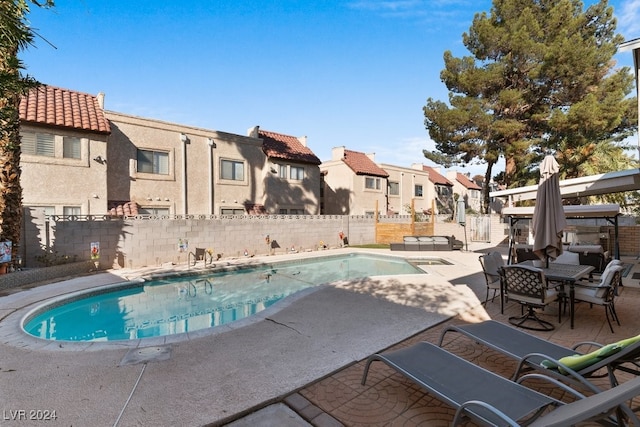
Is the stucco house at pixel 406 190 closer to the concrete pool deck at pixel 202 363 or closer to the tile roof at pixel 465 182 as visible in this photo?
the tile roof at pixel 465 182

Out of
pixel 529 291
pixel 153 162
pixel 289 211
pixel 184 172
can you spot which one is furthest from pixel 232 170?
pixel 529 291

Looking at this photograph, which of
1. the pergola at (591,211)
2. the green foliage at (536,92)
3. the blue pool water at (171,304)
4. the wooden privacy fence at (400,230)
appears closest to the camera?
the blue pool water at (171,304)

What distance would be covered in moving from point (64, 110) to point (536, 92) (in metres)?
30.4

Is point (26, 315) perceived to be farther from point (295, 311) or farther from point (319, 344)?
point (319, 344)

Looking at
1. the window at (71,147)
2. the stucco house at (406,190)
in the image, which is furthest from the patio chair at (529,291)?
the stucco house at (406,190)

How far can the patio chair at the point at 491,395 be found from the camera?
215 cm

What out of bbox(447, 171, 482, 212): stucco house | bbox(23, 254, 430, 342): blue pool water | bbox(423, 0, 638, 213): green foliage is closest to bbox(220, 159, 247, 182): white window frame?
bbox(23, 254, 430, 342): blue pool water

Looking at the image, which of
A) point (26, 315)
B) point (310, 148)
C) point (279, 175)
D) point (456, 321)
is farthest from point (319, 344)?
point (310, 148)

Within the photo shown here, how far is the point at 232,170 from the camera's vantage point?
2178 centimetres

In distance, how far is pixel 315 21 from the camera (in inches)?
647

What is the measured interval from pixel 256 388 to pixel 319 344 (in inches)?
65.3

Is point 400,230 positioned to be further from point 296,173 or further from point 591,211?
point 591,211

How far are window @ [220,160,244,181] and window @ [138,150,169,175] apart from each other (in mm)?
3478

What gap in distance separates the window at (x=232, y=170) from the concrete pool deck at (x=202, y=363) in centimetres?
1406
